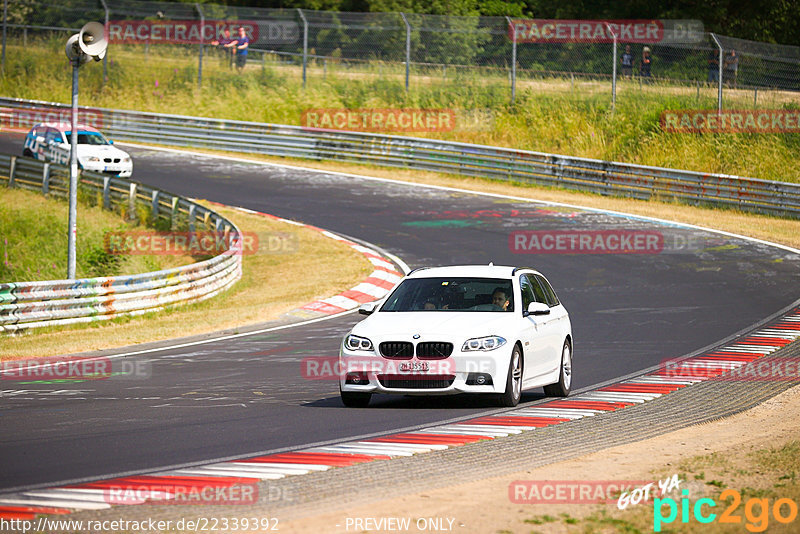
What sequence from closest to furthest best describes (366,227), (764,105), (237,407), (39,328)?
(237,407) → (39,328) → (366,227) → (764,105)

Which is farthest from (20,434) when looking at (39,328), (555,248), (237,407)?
(555,248)

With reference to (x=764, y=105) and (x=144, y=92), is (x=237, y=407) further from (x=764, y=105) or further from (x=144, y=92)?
(x=144, y=92)

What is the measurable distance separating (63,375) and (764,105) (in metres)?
26.3

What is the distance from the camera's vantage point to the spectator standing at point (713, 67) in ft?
113

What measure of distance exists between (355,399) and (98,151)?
82.4 ft

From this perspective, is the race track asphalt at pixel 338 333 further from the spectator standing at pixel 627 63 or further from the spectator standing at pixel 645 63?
the spectator standing at pixel 645 63

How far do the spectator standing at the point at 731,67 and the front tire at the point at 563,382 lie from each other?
917 inches

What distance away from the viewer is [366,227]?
2994cm

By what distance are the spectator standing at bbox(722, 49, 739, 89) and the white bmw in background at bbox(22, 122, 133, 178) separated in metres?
18.3
